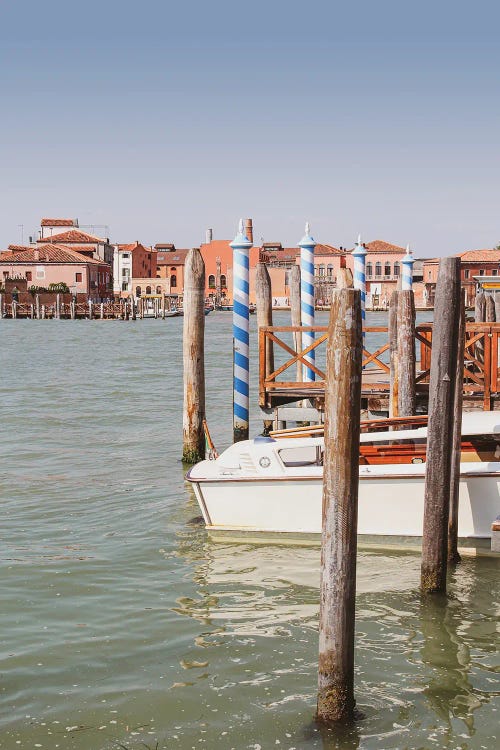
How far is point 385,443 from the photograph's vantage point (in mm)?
8797

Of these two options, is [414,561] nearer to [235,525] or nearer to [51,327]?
[235,525]

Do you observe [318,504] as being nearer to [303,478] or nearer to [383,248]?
[303,478]

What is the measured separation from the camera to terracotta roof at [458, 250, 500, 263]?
88.1 metres

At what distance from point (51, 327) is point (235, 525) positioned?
5151 centimetres

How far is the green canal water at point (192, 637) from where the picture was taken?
5.17m

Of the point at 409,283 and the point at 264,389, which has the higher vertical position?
the point at 409,283

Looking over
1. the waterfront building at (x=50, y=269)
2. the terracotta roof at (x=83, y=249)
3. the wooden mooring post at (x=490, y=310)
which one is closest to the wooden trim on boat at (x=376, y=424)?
the wooden mooring post at (x=490, y=310)

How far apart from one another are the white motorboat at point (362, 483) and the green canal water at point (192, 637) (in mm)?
273

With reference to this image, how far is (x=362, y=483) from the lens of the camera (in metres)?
7.98

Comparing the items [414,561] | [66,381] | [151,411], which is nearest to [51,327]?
[66,381]

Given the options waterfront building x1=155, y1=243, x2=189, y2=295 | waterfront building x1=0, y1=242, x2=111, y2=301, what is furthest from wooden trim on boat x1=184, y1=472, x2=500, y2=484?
waterfront building x1=155, y1=243, x2=189, y2=295

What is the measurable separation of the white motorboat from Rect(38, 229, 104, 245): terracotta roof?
8164 cm

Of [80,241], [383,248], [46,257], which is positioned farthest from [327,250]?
[46,257]

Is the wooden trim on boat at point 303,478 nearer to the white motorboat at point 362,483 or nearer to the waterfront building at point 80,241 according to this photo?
the white motorboat at point 362,483
